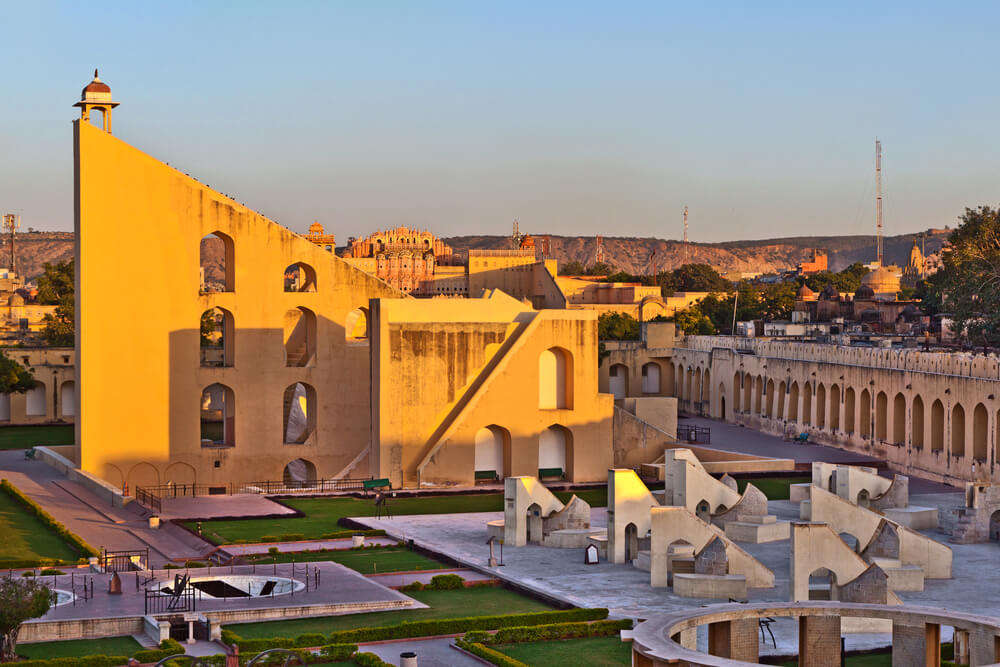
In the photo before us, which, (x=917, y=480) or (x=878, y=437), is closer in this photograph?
(x=917, y=480)

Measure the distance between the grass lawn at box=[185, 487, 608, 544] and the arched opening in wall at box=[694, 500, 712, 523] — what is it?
580 cm

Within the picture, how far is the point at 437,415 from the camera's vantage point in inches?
1711

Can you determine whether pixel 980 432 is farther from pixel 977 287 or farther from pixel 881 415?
pixel 977 287

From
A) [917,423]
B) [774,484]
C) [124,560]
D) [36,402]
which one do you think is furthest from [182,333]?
[36,402]

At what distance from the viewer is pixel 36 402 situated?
222 feet

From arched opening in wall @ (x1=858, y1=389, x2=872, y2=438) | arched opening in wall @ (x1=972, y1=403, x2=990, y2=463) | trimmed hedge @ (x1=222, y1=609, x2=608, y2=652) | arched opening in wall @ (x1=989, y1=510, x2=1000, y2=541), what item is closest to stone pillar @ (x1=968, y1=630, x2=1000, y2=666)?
trimmed hedge @ (x1=222, y1=609, x2=608, y2=652)

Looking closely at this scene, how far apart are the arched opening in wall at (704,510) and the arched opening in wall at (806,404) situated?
2248 cm

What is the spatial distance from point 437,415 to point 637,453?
737 centimetres

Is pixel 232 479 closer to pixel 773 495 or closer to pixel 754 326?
pixel 773 495

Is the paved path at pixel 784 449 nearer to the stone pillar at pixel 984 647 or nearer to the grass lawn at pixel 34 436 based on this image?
the stone pillar at pixel 984 647

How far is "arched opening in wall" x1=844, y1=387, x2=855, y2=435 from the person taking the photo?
5178 cm

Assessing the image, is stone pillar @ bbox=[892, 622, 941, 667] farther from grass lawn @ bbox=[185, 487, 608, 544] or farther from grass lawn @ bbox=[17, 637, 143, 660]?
grass lawn @ bbox=[185, 487, 608, 544]

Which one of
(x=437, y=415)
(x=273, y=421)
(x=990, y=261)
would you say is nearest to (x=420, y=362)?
(x=437, y=415)

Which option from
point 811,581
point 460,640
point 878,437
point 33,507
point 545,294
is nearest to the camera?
point 460,640
